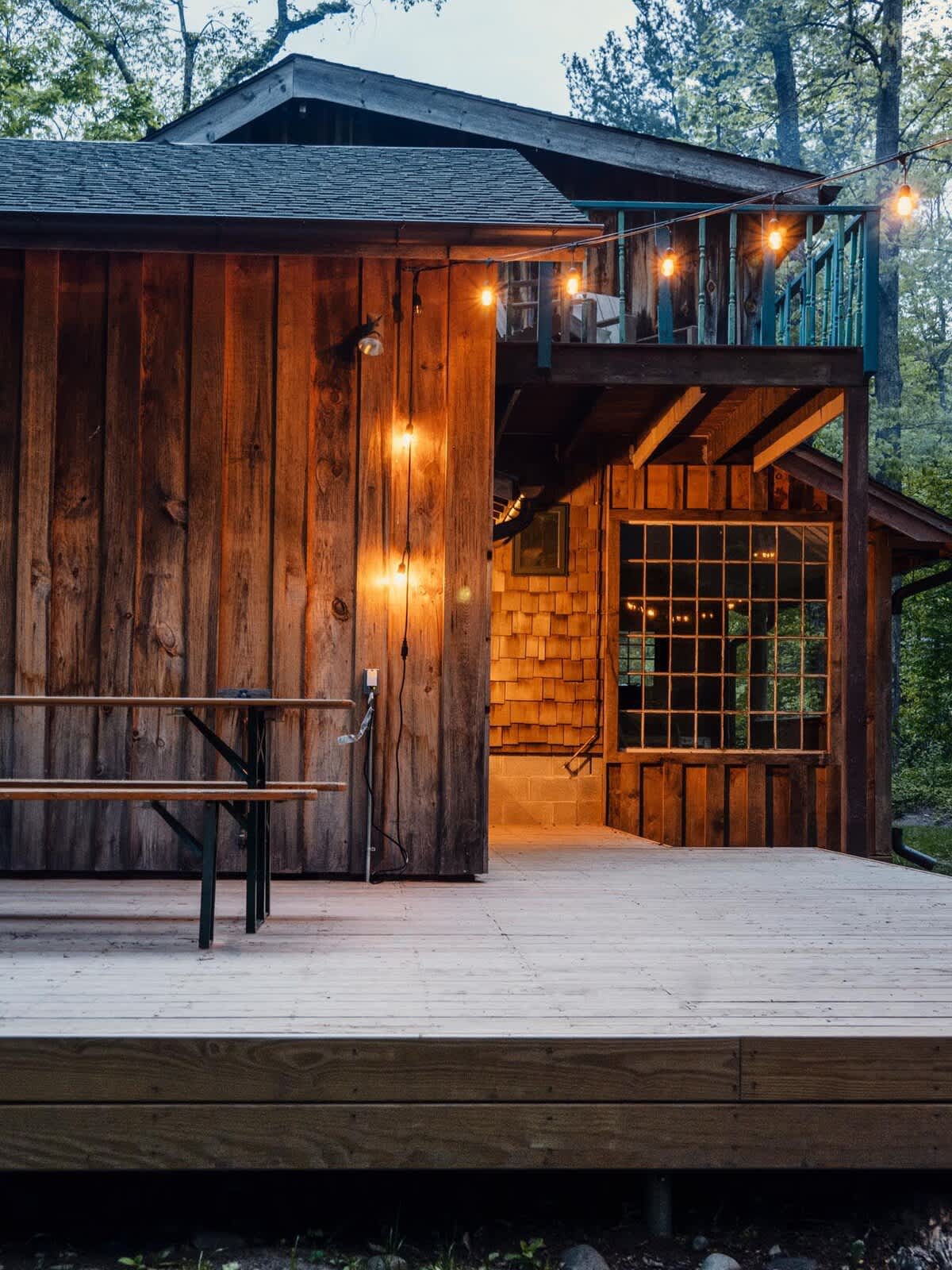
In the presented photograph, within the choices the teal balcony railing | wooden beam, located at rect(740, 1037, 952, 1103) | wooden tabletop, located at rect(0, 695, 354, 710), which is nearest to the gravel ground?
wooden beam, located at rect(740, 1037, 952, 1103)

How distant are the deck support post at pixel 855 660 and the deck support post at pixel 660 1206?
4447 millimetres

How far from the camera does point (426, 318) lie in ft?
18.0

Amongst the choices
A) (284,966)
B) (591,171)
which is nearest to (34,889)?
(284,966)

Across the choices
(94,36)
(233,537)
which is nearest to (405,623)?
(233,537)

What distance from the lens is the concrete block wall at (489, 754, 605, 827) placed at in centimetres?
932

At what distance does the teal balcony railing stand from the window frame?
1.42m

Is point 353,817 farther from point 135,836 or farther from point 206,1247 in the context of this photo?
point 206,1247

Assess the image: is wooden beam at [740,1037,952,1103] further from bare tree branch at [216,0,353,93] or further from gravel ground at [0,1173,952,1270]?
bare tree branch at [216,0,353,93]

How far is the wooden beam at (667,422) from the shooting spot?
7.74m

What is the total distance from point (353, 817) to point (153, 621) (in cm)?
131

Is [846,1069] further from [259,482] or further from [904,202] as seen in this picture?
[904,202]

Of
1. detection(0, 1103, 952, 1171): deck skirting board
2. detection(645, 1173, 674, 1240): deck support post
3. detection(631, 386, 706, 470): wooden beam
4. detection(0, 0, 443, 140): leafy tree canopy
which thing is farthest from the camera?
detection(0, 0, 443, 140): leafy tree canopy

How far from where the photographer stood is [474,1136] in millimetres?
2670

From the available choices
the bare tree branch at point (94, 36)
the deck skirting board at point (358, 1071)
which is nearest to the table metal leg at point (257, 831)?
the deck skirting board at point (358, 1071)
